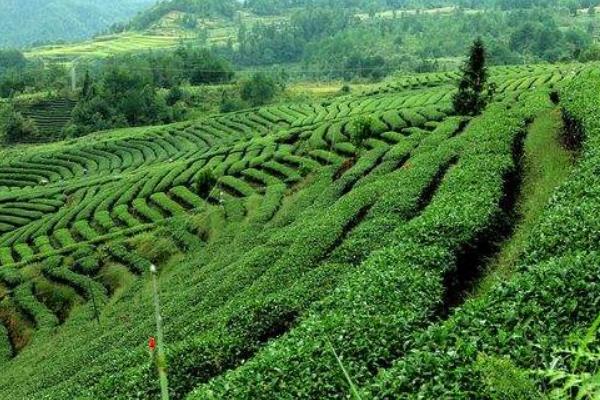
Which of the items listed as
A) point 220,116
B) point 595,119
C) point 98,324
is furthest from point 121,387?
point 220,116

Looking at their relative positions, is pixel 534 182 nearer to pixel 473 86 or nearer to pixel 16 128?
pixel 473 86

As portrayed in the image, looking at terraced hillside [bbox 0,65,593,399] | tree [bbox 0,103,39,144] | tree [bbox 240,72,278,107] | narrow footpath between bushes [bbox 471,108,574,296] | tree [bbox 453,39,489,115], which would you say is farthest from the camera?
tree [bbox 240,72,278,107]

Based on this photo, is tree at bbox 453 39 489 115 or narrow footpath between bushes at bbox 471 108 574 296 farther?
tree at bbox 453 39 489 115

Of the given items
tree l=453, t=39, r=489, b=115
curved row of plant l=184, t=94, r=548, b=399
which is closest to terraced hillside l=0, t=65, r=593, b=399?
curved row of plant l=184, t=94, r=548, b=399

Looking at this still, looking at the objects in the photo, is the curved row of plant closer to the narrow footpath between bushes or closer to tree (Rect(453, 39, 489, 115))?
the narrow footpath between bushes

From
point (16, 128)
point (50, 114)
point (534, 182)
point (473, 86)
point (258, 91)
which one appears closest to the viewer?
point (534, 182)

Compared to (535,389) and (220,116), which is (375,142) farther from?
(220,116)

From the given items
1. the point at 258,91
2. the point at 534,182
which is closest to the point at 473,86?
the point at 534,182

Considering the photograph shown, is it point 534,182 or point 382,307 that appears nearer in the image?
point 382,307
